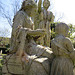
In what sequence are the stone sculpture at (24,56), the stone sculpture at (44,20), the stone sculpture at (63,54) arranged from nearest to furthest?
1. the stone sculpture at (63,54)
2. the stone sculpture at (24,56)
3. the stone sculpture at (44,20)

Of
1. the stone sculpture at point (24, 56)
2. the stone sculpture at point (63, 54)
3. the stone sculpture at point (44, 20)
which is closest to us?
the stone sculpture at point (63, 54)

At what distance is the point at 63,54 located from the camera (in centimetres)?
222

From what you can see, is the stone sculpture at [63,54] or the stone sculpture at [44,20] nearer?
the stone sculpture at [63,54]

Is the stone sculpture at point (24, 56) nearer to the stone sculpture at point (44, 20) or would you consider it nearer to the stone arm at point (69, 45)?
the stone arm at point (69, 45)

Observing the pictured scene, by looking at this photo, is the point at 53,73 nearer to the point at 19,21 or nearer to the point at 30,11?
the point at 19,21

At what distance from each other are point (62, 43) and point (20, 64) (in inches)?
48.9

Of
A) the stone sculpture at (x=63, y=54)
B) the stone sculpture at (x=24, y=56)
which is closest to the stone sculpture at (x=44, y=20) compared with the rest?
the stone sculpture at (x=24, y=56)

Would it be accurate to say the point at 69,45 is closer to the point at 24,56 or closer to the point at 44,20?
the point at 24,56

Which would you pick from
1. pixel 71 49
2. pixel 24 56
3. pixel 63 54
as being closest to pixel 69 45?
pixel 71 49

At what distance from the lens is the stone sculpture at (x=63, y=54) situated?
2.15 meters

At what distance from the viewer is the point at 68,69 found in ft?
7.05

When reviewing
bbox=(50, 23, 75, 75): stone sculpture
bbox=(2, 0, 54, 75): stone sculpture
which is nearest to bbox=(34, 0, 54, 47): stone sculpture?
bbox=(2, 0, 54, 75): stone sculpture

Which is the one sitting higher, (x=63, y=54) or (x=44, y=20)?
(x=44, y=20)

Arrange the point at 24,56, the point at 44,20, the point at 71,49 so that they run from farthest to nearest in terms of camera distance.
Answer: the point at 44,20, the point at 24,56, the point at 71,49
